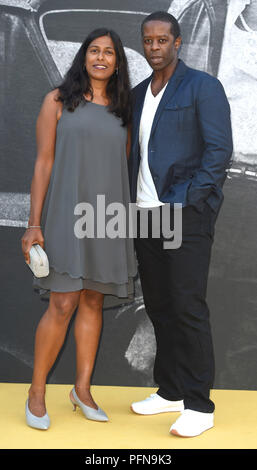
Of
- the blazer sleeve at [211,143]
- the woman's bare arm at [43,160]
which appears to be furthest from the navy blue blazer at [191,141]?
the woman's bare arm at [43,160]

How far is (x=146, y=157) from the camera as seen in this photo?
9.23 feet

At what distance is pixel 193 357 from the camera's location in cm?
272

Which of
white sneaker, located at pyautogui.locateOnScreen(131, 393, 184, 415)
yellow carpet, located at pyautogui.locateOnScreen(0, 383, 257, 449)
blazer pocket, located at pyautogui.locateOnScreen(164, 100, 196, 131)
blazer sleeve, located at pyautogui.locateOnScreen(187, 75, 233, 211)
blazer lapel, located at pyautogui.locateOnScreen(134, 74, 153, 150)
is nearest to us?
yellow carpet, located at pyautogui.locateOnScreen(0, 383, 257, 449)

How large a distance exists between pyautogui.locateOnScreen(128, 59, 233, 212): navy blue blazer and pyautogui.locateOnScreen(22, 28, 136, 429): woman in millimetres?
170

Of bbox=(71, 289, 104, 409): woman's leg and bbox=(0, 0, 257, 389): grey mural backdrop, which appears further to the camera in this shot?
bbox=(0, 0, 257, 389): grey mural backdrop

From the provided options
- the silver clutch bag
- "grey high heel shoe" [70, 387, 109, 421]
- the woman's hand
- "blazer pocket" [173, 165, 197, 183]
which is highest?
"blazer pocket" [173, 165, 197, 183]

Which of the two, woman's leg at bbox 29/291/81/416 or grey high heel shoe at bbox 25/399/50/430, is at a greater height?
woman's leg at bbox 29/291/81/416

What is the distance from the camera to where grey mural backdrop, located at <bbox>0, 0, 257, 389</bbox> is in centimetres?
353

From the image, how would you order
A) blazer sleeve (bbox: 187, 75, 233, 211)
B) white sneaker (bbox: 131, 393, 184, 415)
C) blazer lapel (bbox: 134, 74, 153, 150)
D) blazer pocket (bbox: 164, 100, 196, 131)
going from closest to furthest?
blazer sleeve (bbox: 187, 75, 233, 211)
blazer pocket (bbox: 164, 100, 196, 131)
blazer lapel (bbox: 134, 74, 153, 150)
white sneaker (bbox: 131, 393, 184, 415)

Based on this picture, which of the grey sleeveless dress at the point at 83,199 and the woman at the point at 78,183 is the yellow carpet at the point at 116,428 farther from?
the grey sleeveless dress at the point at 83,199

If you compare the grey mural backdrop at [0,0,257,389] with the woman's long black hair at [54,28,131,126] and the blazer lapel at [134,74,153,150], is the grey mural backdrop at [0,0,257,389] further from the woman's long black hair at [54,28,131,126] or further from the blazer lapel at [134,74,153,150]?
the woman's long black hair at [54,28,131,126]

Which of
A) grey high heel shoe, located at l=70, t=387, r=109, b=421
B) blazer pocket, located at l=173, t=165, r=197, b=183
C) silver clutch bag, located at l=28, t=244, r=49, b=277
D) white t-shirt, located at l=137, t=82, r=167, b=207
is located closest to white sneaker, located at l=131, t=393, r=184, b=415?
grey high heel shoe, located at l=70, t=387, r=109, b=421

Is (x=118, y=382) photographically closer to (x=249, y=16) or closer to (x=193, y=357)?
(x=193, y=357)

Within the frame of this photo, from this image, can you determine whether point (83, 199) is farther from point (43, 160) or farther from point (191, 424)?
point (191, 424)
